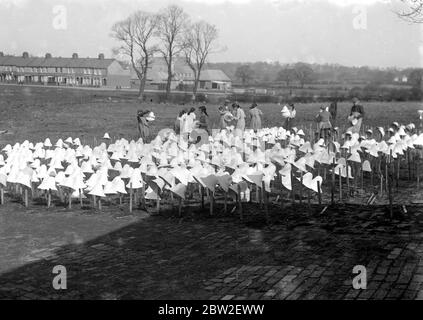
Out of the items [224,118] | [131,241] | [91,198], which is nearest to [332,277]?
[131,241]

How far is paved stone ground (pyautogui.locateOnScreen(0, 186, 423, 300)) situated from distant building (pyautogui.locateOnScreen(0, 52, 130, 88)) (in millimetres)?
103000

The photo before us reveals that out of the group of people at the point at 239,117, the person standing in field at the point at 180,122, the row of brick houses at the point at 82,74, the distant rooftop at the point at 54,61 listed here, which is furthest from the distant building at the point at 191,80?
the person standing in field at the point at 180,122

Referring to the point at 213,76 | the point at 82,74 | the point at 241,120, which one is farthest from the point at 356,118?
the point at 82,74

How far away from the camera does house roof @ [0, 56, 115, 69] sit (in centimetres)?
11488

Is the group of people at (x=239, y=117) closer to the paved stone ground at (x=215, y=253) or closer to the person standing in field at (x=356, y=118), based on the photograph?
the person standing in field at (x=356, y=118)

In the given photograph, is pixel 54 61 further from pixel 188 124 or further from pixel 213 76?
pixel 188 124

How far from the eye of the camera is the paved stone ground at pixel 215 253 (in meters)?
6.91

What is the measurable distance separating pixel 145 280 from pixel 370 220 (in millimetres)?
4421

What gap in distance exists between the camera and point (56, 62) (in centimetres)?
12162

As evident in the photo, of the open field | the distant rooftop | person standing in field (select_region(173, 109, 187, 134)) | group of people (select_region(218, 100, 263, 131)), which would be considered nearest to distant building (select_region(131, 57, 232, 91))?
the distant rooftop

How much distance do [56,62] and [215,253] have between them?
395 ft

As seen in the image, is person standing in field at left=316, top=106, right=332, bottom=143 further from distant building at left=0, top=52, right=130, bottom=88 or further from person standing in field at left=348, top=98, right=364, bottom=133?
distant building at left=0, top=52, right=130, bottom=88

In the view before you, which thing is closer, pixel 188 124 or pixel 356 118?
pixel 356 118
